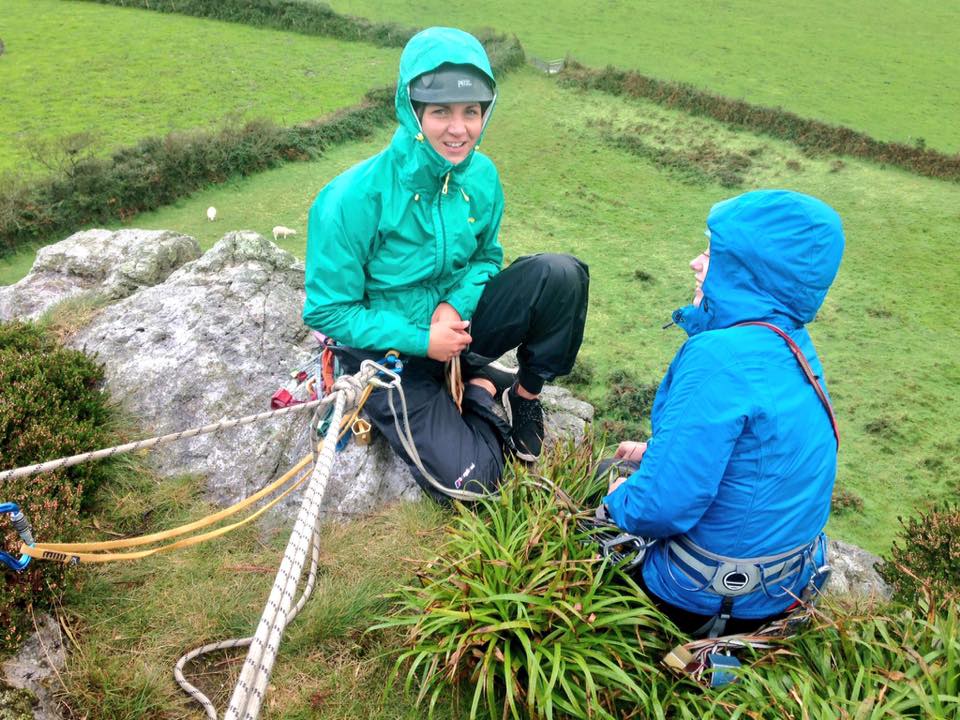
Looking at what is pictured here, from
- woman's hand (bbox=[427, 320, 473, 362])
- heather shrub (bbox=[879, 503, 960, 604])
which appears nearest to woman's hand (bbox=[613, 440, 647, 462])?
woman's hand (bbox=[427, 320, 473, 362])

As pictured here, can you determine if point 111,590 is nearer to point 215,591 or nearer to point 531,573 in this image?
point 215,591

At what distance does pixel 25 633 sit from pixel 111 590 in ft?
0.90

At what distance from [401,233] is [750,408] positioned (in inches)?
48.8

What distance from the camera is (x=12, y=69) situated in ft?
21.9

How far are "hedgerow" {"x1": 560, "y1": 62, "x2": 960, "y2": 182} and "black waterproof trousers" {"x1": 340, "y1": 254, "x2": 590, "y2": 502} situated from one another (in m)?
4.57

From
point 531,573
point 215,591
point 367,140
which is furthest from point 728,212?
point 367,140

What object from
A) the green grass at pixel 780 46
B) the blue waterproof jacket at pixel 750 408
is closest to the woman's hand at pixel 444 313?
the blue waterproof jacket at pixel 750 408

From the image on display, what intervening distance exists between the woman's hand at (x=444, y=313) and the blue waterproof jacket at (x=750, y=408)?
3.04 ft

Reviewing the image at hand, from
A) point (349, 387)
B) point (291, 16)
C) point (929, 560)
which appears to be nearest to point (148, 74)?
point (291, 16)

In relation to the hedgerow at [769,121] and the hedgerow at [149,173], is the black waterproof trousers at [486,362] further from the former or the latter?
the hedgerow at [769,121]

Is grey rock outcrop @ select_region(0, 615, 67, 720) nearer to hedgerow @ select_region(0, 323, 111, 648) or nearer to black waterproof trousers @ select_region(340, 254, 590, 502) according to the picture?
hedgerow @ select_region(0, 323, 111, 648)

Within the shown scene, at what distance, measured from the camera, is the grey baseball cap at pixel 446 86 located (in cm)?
204

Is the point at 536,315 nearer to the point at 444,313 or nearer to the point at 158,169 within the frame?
the point at 444,313

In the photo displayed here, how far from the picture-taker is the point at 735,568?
5.25 feet
